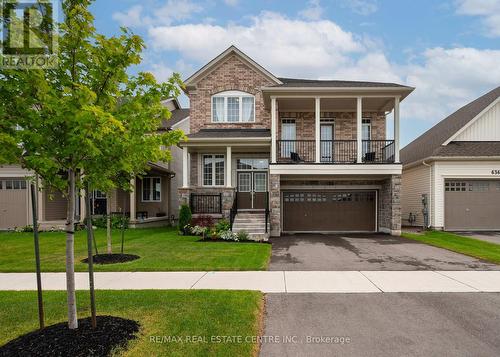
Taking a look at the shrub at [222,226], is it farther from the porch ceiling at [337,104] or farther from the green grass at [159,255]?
the porch ceiling at [337,104]

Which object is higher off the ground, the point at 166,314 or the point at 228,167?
the point at 228,167

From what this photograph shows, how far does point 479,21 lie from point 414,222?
10.4 metres

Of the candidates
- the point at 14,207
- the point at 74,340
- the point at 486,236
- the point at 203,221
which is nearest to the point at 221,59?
the point at 203,221

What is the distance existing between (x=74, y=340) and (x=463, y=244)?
13.0 m

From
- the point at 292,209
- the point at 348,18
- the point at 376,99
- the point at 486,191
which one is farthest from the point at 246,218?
the point at 486,191

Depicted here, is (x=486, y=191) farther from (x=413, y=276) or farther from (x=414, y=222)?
(x=413, y=276)

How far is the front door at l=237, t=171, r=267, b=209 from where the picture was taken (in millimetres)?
17500

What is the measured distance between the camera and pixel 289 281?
23.1ft

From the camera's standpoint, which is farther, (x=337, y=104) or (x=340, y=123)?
(x=340, y=123)

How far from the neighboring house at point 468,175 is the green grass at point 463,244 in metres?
1.85

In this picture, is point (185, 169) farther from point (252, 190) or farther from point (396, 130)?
point (396, 130)

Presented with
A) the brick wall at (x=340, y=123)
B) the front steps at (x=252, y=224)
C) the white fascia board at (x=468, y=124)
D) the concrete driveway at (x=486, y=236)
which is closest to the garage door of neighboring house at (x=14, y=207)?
the front steps at (x=252, y=224)

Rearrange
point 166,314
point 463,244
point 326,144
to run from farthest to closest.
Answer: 1. point 326,144
2. point 463,244
3. point 166,314

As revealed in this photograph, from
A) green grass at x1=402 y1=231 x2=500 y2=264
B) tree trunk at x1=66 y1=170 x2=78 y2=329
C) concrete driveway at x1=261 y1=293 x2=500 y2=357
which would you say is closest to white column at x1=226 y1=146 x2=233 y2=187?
green grass at x1=402 y1=231 x2=500 y2=264
